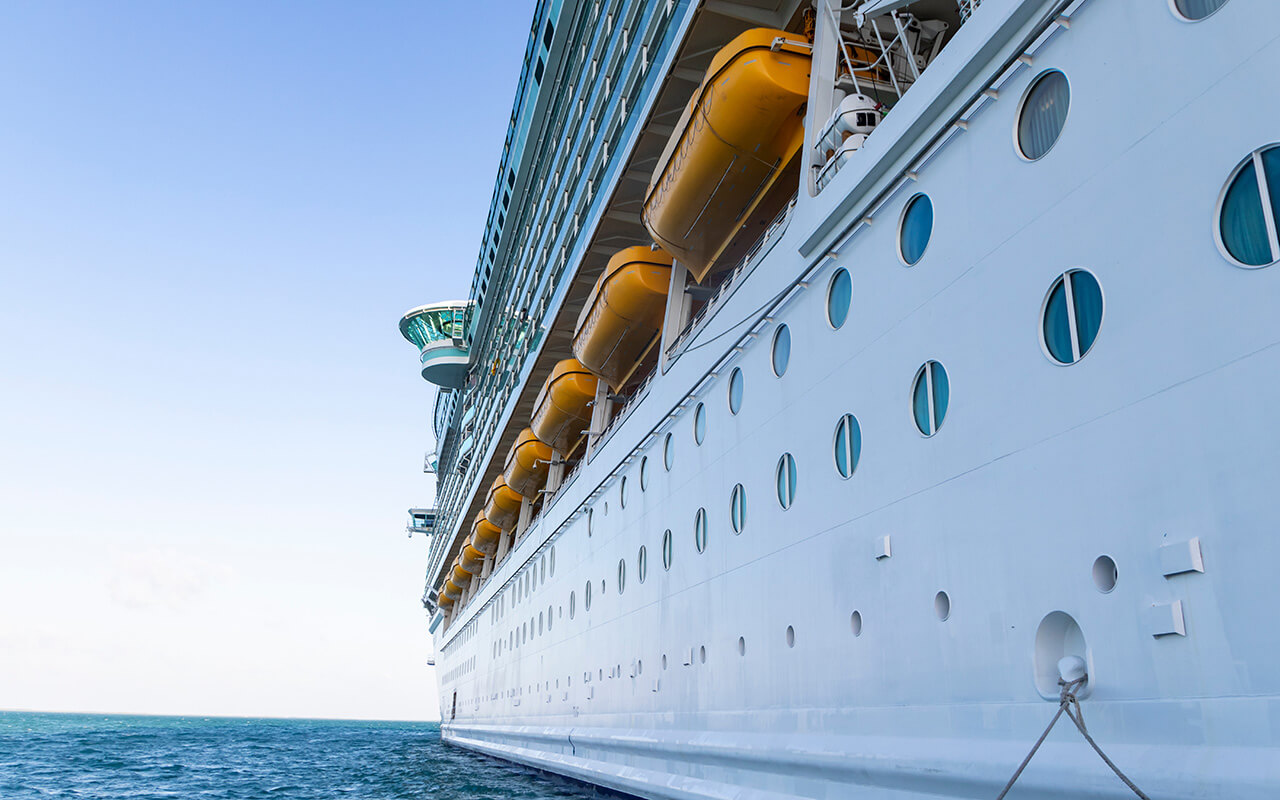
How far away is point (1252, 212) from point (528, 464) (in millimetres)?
15732

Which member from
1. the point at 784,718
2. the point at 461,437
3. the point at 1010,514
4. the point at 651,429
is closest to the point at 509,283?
the point at 461,437

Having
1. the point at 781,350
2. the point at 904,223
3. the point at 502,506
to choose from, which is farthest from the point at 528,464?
the point at 904,223

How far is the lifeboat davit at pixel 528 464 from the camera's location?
58.5ft

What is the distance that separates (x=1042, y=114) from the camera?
430cm

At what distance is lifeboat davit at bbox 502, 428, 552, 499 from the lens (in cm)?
1784

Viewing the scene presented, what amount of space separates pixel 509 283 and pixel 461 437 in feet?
33.2

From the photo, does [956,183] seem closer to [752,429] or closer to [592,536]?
[752,429]

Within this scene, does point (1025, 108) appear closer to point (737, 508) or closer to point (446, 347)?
point (737, 508)

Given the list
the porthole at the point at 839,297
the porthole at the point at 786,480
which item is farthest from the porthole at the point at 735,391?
the porthole at the point at 839,297

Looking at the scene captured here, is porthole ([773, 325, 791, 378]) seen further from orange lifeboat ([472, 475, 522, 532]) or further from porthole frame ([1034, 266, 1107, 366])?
orange lifeboat ([472, 475, 522, 532])

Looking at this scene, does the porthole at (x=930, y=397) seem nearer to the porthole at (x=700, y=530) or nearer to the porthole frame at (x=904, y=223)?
the porthole frame at (x=904, y=223)

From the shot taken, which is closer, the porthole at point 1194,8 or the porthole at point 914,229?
the porthole at point 1194,8

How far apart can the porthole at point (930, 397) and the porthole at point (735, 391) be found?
2762mm

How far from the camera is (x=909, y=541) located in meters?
4.94
